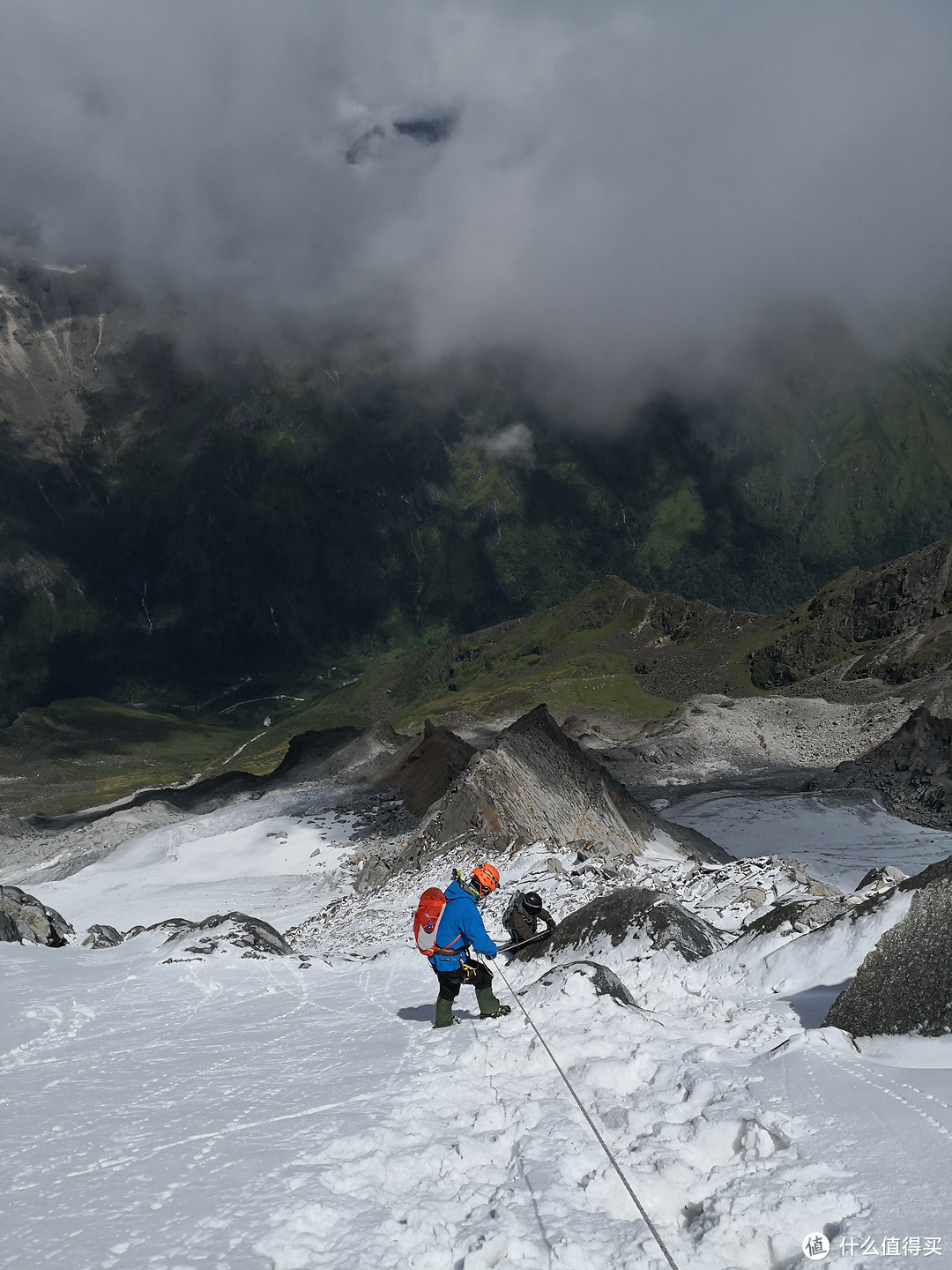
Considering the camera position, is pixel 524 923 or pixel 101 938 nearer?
pixel 524 923

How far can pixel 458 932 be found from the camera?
10.2 metres

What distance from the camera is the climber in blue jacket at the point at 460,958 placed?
9977 mm

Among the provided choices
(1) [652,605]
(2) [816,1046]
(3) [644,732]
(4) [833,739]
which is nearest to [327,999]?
(2) [816,1046]

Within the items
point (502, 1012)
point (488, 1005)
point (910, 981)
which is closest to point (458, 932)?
point (488, 1005)

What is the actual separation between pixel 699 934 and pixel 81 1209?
31.6 feet

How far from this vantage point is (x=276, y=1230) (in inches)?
184

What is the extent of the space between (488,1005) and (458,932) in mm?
919

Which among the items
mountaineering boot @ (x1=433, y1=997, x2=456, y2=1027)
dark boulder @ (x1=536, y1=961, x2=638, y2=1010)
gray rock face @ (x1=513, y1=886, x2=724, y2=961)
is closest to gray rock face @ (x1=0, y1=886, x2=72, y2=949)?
gray rock face @ (x1=513, y1=886, x2=724, y2=961)

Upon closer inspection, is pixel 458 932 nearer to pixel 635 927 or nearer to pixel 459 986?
pixel 459 986

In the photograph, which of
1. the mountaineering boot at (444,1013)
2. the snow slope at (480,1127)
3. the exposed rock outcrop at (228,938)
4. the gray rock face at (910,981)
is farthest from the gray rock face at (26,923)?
the gray rock face at (910,981)

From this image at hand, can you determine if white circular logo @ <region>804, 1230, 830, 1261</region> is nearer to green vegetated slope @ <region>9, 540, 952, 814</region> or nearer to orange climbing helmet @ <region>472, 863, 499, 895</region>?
orange climbing helmet @ <region>472, 863, 499, 895</region>

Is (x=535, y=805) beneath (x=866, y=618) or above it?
above

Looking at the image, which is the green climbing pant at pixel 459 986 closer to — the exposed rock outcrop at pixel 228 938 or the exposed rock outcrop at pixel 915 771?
the exposed rock outcrop at pixel 228 938

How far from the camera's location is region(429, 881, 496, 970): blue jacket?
395 inches
